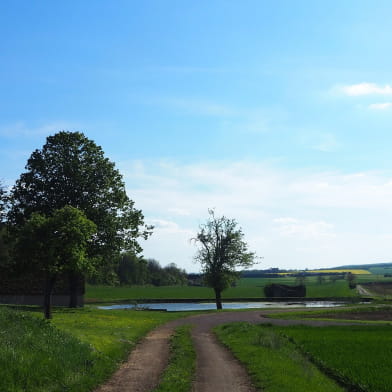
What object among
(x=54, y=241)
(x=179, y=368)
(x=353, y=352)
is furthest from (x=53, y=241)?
(x=353, y=352)

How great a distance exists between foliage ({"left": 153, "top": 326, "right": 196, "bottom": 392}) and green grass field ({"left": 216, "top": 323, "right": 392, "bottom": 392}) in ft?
7.86

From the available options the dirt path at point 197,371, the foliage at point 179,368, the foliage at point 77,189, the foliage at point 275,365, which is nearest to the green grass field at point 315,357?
the foliage at point 275,365

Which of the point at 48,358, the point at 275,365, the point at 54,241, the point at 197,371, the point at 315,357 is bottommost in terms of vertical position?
the point at 315,357

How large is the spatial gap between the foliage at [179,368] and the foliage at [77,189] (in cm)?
2679

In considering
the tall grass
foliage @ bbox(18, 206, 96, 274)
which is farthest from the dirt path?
foliage @ bbox(18, 206, 96, 274)

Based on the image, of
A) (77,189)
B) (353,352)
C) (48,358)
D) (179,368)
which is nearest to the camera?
(48,358)

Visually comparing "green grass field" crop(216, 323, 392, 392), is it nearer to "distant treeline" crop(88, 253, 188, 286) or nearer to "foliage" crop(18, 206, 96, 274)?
"foliage" crop(18, 206, 96, 274)

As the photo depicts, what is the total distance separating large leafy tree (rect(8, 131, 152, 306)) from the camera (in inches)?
2071

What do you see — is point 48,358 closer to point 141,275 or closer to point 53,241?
point 53,241

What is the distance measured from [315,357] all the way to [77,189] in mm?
37304

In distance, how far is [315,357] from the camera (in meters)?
22.4

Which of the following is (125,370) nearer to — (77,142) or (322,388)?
(322,388)

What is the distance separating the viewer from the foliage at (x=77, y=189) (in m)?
52.6

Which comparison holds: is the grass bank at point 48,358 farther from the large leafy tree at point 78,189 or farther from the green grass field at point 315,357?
the large leafy tree at point 78,189
